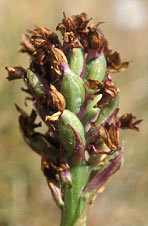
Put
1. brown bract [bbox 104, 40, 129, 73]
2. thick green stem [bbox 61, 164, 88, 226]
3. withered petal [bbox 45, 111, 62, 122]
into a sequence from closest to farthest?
withered petal [bbox 45, 111, 62, 122], thick green stem [bbox 61, 164, 88, 226], brown bract [bbox 104, 40, 129, 73]

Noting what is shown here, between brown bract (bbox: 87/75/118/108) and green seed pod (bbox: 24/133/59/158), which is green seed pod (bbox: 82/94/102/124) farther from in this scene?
green seed pod (bbox: 24/133/59/158)

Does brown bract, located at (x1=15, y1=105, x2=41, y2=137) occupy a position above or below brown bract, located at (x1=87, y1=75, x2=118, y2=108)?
below

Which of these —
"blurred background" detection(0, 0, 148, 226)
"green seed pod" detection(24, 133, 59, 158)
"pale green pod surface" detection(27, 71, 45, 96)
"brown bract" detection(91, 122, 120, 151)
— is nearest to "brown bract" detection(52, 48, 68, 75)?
"pale green pod surface" detection(27, 71, 45, 96)

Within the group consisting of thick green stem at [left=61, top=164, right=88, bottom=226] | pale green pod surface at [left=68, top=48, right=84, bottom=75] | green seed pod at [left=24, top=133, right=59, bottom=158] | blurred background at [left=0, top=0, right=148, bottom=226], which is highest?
pale green pod surface at [left=68, top=48, right=84, bottom=75]

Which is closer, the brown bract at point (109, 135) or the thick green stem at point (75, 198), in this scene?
the brown bract at point (109, 135)

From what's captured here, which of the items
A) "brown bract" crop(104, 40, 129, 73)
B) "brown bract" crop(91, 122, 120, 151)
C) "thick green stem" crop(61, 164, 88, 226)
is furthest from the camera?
"brown bract" crop(104, 40, 129, 73)

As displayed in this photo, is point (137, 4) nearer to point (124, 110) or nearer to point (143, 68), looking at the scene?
point (143, 68)

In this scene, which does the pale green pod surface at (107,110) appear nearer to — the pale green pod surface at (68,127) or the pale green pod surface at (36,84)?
the pale green pod surface at (68,127)

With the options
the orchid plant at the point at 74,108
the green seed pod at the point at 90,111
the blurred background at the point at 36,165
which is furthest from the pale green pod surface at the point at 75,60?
the blurred background at the point at 36,165
